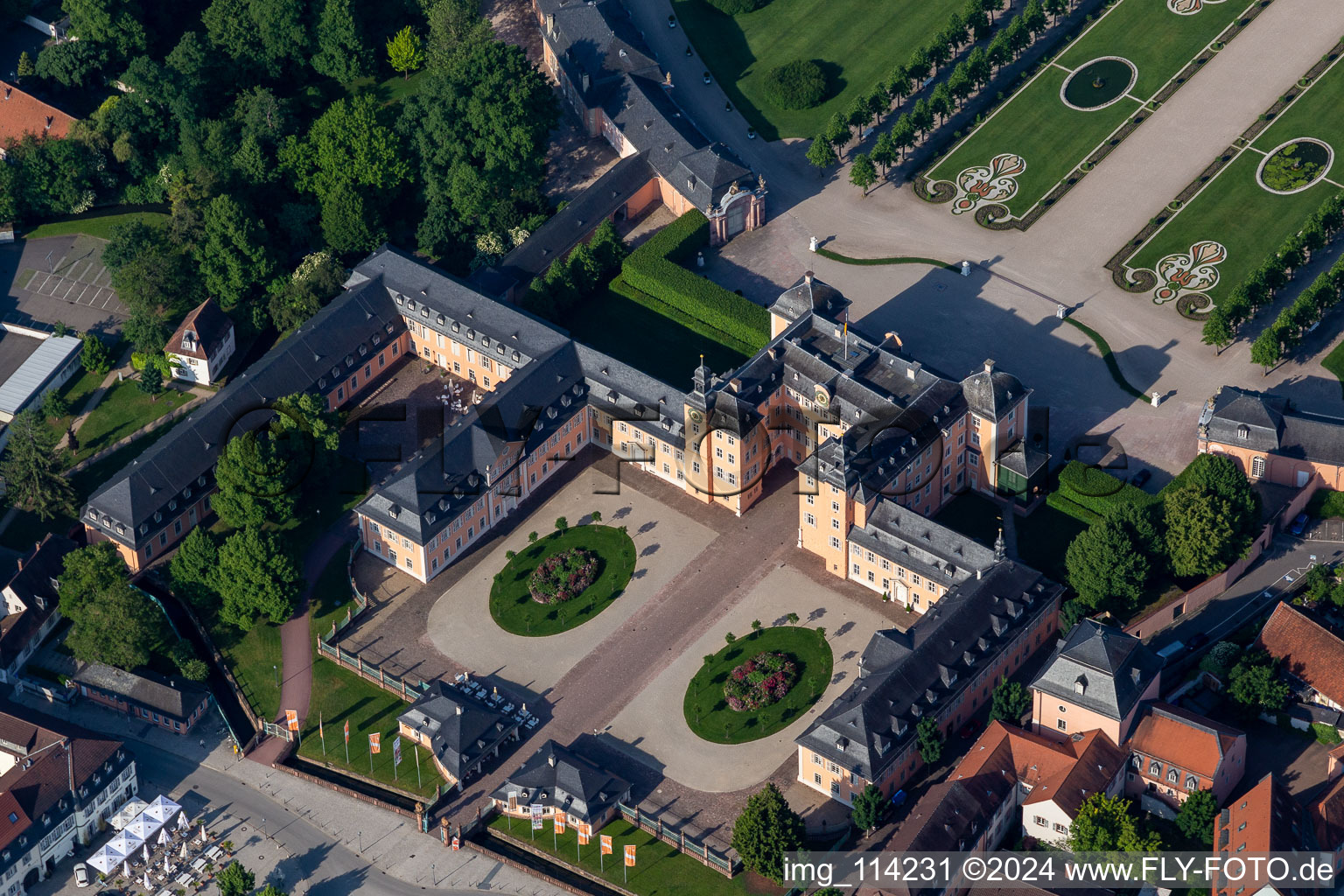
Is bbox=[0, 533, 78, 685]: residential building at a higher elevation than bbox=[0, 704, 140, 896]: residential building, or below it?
higher

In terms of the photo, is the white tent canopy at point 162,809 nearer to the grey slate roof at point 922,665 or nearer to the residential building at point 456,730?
the residential building at point 456,730

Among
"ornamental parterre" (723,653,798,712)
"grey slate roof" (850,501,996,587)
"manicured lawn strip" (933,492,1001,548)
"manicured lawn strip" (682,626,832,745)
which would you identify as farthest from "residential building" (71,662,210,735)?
"manicured lawn strip" (933,492,1001,548)

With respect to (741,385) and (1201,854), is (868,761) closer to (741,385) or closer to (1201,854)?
(1201,854)

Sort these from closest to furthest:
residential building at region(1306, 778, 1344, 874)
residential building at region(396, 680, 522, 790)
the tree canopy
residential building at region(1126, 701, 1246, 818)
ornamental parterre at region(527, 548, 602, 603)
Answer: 1. residential building at region(1306, 778, 1344, 874)
2. the tree canopy
3. residential building at region(1126, 701, 1246, 818)
4. residential building at region(396, 680, 522, 790)
5. ornamental parterre at region(527, 548, 602, 603)

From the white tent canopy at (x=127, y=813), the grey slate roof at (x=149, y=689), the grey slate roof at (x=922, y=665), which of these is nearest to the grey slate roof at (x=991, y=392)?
the grey slate roof at (x=922, y=665)

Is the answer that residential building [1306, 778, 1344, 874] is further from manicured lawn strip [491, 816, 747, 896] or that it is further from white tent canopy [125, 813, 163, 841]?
white tent canopy [125, 813, 163, 841]

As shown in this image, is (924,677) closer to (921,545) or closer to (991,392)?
(921,545)

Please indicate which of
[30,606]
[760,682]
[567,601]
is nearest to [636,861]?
[760,682]
